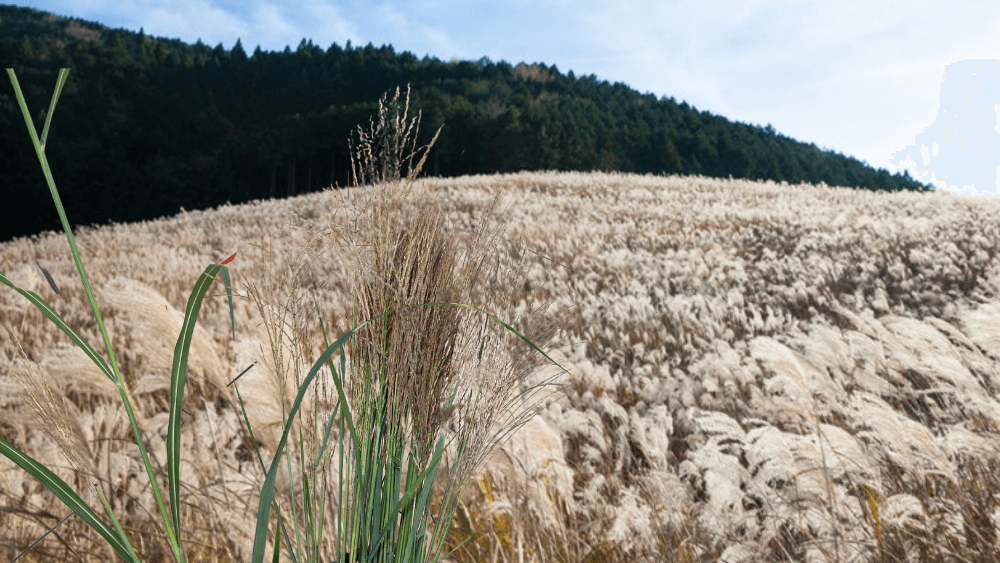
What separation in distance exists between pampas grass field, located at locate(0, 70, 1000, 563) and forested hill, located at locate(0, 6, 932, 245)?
35.7m

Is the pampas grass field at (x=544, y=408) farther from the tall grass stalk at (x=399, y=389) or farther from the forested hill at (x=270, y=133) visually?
the forested hill at (x=270, y=133)

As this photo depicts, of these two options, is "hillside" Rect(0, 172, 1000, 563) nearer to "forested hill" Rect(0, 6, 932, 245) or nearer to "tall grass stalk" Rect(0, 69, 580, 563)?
"tall grass stalk" Rect(0, 69, 580, 563)

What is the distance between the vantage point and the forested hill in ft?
166

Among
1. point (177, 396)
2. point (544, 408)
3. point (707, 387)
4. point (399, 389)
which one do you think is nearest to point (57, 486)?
point (177, 396)

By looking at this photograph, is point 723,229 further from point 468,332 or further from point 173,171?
point 173,171

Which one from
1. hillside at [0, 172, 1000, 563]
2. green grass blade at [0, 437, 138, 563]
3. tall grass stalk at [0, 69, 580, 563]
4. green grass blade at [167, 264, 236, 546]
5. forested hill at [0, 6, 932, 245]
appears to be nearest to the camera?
green grass blade at [0, 437, 138, 563]

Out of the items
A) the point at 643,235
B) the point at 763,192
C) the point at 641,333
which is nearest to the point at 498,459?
the point at 641,333

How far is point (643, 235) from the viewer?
1048 cm

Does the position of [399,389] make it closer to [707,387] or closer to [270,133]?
[707,387]

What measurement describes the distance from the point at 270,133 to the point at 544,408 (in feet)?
194

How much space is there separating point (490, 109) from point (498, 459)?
5953 centimetres

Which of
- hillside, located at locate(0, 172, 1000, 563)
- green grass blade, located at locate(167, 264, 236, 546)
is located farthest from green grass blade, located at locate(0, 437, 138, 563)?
A: hillside, located at locate(0, 172, 1000, 563)

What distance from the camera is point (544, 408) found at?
2822 millimetres

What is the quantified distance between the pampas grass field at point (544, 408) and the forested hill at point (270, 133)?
35.7m
